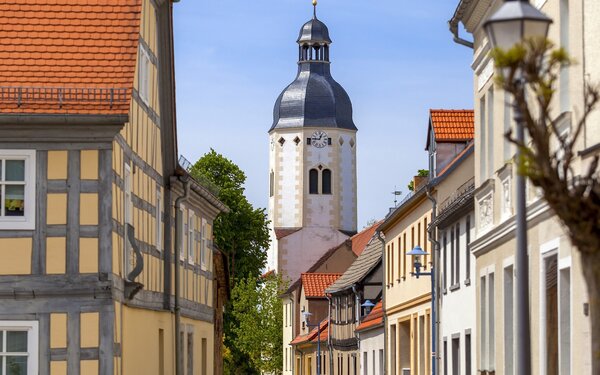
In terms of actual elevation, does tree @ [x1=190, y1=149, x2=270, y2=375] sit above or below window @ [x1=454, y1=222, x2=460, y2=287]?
above

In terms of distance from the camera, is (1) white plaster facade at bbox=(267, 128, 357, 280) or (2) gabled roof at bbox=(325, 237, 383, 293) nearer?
(2) gabled roof at bbox=(325, 237, 383, 293)

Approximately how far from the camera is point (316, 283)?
257 feet

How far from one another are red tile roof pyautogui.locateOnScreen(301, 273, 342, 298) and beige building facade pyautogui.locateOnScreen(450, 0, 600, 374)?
176ft

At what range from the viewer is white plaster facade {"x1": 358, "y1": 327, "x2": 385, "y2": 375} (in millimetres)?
46531

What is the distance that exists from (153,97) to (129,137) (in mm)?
3815

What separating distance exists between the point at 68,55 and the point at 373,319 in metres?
26.8

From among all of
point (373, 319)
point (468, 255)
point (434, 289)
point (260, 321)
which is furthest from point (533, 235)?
point (260, 321)

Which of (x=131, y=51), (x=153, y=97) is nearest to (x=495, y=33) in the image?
(x=131, y=51)

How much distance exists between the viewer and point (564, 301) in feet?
52.5

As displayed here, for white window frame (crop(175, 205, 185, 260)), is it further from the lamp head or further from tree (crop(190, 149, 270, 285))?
tree (crop(190, 149, 270, 285))

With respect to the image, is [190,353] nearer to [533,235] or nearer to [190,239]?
[190,239]

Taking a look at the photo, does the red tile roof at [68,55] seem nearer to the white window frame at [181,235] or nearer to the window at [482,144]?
the window at [482,144]

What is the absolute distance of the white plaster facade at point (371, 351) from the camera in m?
46.5

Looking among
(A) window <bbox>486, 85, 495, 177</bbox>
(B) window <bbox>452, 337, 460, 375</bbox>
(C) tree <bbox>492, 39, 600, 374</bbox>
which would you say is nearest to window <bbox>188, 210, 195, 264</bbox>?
(B) window <bbox>452, 337, 460, 375</bbox>
